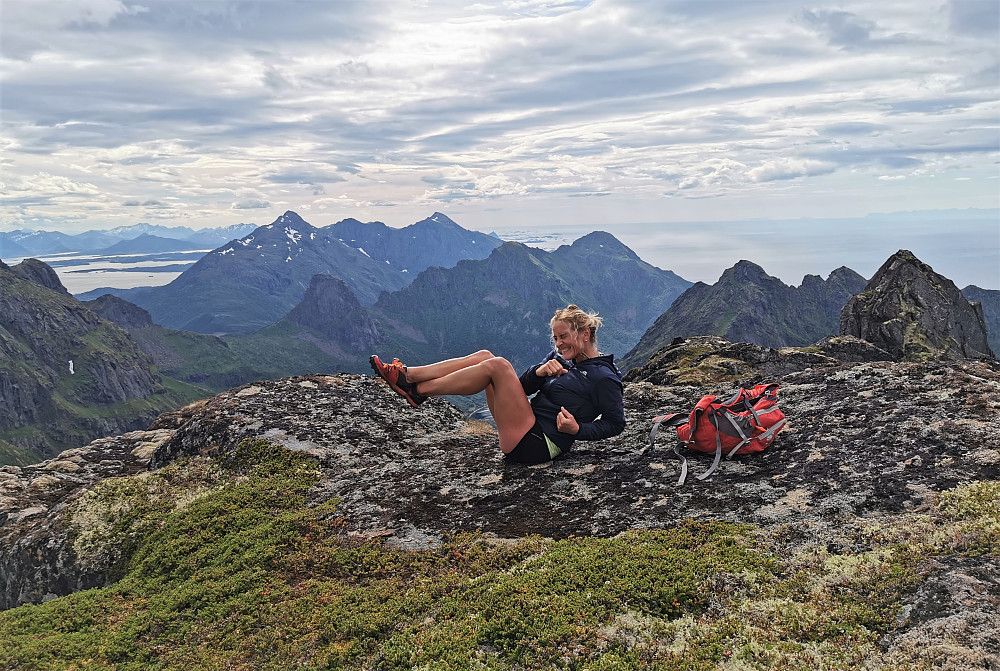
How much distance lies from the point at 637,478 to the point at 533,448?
2.72 metres

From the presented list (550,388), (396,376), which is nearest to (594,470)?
(550,388)

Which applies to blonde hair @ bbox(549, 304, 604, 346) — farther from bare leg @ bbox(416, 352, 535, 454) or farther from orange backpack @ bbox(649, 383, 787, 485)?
orange backpack @ bbox(649, 383, 787, 485)

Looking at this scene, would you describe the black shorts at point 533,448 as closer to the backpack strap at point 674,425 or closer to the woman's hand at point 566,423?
the woman's hand at point 566,423

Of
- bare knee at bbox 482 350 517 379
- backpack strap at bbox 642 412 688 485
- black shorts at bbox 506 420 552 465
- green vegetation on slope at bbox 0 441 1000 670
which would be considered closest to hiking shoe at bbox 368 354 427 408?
bare knee at bbox 482 350 517 379

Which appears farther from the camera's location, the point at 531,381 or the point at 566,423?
the point at 531,381

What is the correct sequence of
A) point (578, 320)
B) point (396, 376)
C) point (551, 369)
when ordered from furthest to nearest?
1. point (578, 320)
2. point (551, 369)
3. point (396, 376)

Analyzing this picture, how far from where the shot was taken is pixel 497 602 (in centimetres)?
848

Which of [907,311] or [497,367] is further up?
[497,367]

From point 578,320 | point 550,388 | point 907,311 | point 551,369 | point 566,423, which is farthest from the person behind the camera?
point 907,311

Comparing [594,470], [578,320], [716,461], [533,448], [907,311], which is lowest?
[907,311]

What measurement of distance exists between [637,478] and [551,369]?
3.27 metres

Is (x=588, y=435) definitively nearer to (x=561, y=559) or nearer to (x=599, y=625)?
(x=561, y=559)

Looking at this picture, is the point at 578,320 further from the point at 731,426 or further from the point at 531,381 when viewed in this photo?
the point at 731,426

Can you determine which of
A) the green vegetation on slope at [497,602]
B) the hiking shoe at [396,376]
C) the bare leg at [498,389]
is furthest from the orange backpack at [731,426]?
the hiking shoe at [396,376]
